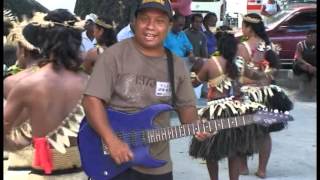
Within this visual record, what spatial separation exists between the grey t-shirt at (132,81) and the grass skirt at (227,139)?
223 centimetres

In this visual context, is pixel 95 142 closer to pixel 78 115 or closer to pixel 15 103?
pixel 78 115

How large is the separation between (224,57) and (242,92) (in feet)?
1.32

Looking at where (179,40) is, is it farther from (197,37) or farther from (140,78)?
(140,78)

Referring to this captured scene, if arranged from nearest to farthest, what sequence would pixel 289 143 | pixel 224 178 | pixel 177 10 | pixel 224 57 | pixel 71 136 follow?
pixel 71 136 → pixel 224 57 → pixel 224 178 → pixel 289 143 → pixel 177 10

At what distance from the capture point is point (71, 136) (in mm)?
3486

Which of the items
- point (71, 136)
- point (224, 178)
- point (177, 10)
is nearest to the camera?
point (71, 136)

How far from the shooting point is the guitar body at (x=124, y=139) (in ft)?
10.7

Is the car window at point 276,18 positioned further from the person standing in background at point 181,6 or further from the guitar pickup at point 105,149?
the guitar pickup at point 105,149

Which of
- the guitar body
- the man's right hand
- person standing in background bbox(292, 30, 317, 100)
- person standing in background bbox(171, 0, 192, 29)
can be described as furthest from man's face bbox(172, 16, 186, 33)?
the man's right hand

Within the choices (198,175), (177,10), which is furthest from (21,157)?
(177,10)

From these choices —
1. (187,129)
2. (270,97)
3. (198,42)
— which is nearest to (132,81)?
(187,129)

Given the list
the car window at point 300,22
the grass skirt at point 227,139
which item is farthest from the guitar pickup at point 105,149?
the car window at point 300,22

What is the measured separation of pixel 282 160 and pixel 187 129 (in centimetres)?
394

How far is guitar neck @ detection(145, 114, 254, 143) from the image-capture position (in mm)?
3281
